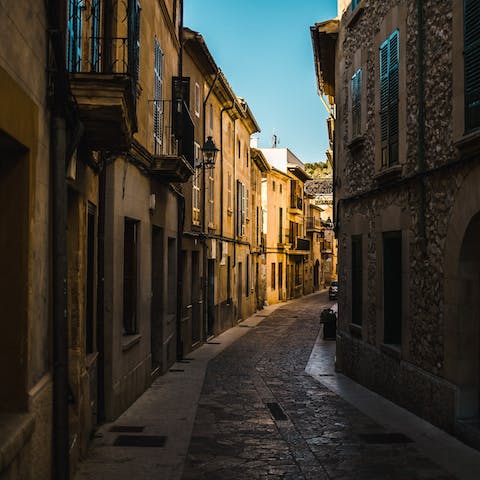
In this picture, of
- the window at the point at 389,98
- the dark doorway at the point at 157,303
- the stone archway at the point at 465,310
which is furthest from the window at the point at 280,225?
the stone archway at the point at 465,310

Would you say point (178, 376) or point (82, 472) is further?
point (178, 376)

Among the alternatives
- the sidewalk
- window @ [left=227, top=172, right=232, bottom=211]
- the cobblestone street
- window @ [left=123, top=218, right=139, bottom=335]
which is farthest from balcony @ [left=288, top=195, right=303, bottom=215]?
window @ [left=123, top=218, right=139, bottom=335]

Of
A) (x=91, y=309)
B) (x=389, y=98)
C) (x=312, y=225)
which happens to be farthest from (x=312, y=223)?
(x=91, y=309)

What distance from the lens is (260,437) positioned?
938cm

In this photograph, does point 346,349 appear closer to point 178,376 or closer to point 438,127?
point 178,376

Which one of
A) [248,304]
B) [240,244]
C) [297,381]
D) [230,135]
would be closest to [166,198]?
[297,381]

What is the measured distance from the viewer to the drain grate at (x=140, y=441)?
8828mm

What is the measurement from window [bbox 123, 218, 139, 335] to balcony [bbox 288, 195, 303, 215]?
125 feet

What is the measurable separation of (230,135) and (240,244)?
5.13 meters

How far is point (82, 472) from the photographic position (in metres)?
7.59

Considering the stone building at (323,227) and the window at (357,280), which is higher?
the stone building at (323,227)

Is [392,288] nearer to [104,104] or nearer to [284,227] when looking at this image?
[104,104]

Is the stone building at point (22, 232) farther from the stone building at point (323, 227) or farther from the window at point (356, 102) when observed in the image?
the stone building at point (323, 227)

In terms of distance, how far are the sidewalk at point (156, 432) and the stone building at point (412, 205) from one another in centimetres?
337
